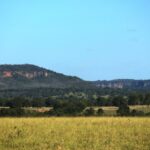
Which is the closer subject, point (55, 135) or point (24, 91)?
point (55, 135)

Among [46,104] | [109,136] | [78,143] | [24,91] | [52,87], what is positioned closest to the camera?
[78,143]

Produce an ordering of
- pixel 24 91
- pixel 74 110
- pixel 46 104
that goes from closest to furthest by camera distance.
Answer: pixel 74 110 < pixel 46 104 < pixel 24 91

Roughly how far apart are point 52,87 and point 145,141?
555 feet

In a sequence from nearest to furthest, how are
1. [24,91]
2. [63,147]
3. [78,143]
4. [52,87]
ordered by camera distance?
[63,147] → [78,143] → [24,91] → [52,87]

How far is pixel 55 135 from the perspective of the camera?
23906mm

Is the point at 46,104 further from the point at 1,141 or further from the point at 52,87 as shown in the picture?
the point at 52,87

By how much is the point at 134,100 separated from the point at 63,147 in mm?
74782

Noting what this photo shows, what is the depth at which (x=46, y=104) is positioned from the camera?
88.9 metres

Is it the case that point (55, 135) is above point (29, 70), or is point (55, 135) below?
below

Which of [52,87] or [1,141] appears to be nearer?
[1,141]

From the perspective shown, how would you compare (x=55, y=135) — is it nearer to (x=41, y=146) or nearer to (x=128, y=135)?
(x=128, y=135)

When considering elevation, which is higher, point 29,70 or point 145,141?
point 29,70

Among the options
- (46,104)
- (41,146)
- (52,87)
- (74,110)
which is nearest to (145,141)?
(41,146)

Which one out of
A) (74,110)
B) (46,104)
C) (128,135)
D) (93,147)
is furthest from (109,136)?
(46,104)
